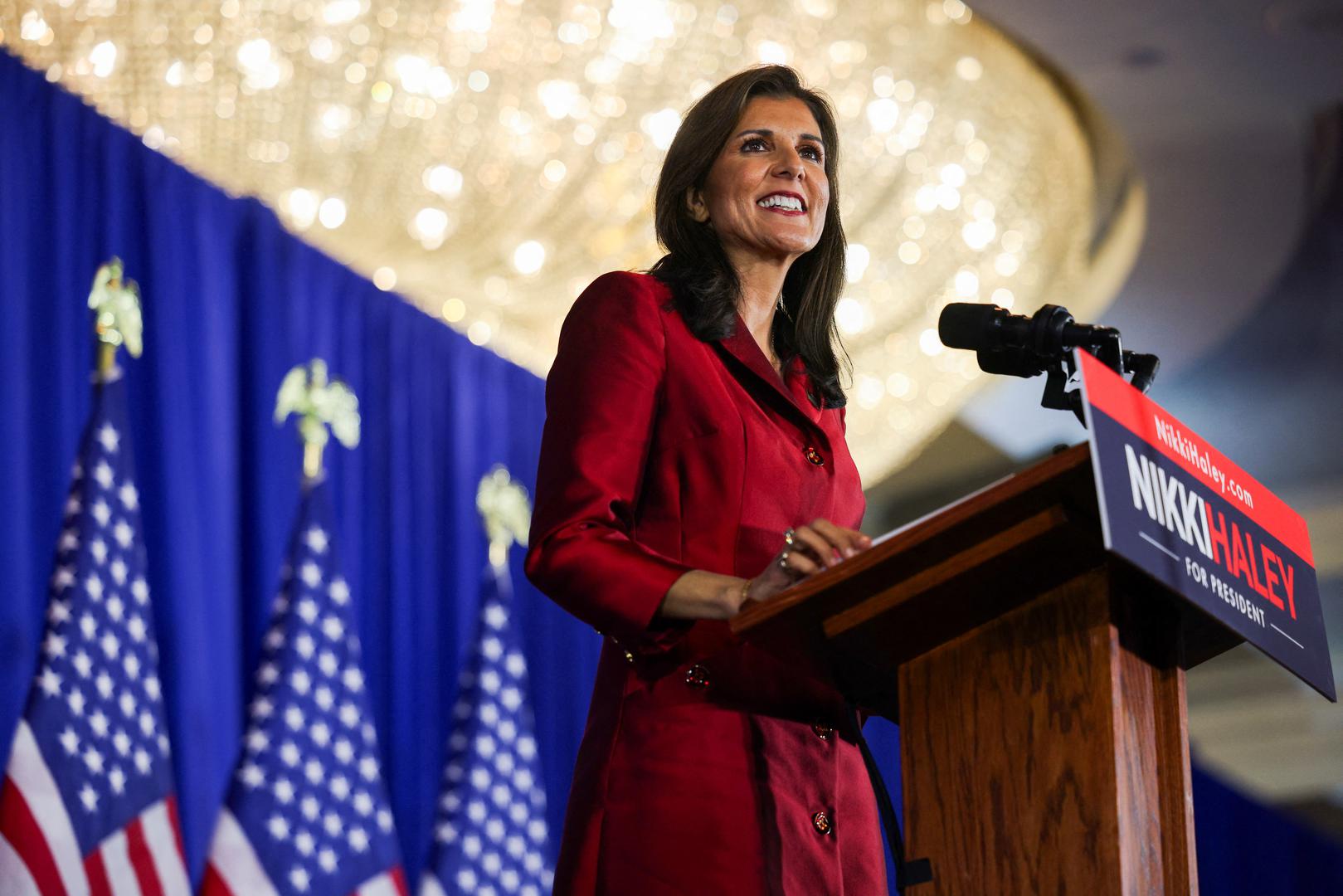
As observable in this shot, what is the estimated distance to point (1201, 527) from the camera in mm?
1205

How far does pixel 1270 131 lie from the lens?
18.9 ft

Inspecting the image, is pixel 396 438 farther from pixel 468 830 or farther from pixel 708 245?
pixel 708 245

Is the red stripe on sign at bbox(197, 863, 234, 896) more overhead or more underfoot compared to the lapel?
more underfoot

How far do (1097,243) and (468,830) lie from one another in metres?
3.70

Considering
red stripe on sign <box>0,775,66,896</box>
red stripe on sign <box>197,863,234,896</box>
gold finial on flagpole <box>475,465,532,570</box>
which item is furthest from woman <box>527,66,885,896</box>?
gold finial on flagpole <box>475,465,532,570</box>

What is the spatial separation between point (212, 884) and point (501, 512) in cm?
155

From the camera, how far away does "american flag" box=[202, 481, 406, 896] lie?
365 centimetres

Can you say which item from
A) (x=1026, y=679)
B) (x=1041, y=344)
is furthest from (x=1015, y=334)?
(x=1026, y=679)

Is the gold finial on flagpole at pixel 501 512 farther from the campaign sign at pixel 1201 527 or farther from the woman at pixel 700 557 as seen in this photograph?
the campaign sign at pixel 1201 527

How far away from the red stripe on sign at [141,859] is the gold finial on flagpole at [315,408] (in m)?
1.09

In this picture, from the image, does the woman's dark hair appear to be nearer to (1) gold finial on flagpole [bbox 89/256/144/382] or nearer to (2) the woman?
(2) the woman

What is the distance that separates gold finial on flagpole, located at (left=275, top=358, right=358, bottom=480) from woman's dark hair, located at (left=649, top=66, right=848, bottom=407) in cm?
233

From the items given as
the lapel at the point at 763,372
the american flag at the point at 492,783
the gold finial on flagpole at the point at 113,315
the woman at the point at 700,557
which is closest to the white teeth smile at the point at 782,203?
the woman at the point at 700,557

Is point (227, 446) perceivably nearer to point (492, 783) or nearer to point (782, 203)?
point (492, 783)
